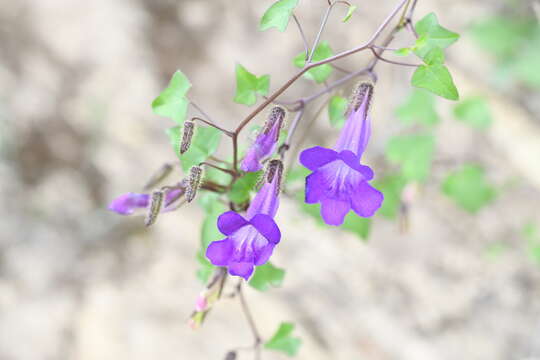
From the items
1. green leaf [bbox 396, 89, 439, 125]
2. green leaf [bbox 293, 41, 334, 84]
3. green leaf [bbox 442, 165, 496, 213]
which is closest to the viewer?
green leaf [bbox 293, 41, 334, 84]

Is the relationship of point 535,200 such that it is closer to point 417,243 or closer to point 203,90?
point 417,243

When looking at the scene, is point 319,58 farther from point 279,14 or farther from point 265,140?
point 265,140

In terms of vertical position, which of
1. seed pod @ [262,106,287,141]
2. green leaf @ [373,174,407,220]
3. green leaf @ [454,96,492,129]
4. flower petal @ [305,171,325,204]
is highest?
green leaf @ [454,96,492,129]

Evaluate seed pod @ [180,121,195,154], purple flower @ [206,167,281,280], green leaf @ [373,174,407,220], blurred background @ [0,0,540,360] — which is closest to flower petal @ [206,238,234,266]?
purple flower @ [206,167,281,280]

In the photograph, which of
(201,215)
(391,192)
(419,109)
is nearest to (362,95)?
(419,109)

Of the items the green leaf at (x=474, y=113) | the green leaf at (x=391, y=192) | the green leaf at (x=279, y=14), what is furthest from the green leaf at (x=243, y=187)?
the green leaf at (x=474, y=113)

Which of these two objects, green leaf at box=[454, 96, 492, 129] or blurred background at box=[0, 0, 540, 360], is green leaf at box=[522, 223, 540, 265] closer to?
blurred background at box=[0, 0, 540, 360]

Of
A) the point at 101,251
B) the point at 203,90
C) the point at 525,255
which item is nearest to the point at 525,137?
the point at 525,255

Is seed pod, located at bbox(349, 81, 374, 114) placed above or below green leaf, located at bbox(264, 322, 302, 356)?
above
